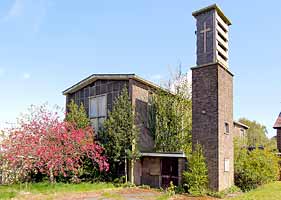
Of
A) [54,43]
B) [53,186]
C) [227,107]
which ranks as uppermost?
[54,43]

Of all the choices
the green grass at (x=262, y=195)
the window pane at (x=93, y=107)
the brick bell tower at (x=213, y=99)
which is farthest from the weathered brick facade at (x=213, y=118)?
the window pane at (x=93, y=107)

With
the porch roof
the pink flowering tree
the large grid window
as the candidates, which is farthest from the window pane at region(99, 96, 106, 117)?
the porch roof

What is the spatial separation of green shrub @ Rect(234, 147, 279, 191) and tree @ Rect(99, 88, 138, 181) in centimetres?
588

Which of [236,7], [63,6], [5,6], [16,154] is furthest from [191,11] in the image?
[16,154]

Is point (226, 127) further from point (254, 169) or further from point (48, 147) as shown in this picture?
point (48, 147)

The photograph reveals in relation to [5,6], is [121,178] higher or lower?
lower

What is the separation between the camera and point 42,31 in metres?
14.6

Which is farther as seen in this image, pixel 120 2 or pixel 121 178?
pixel 121 178

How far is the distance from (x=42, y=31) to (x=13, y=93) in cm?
361

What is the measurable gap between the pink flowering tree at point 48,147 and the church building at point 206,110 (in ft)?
9.21

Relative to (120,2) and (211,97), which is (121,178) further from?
(120,2)

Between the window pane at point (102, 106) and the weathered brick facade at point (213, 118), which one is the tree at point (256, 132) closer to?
the window pane at point (102, 106)

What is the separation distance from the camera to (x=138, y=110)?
61.8ft

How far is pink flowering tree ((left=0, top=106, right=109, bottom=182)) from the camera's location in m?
15.6
